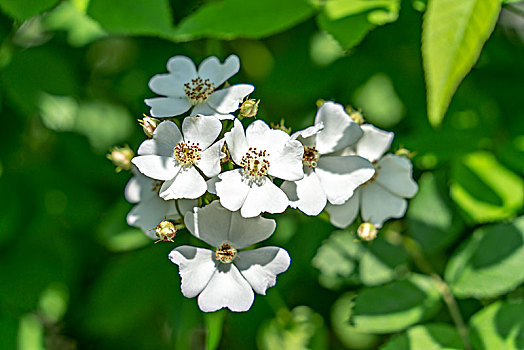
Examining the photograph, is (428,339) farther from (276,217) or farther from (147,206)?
(147,206)

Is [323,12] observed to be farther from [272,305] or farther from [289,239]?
[272,305]

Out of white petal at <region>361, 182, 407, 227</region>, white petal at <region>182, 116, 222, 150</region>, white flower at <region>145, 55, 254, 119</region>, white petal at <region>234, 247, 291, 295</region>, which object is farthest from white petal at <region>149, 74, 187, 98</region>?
white petal at <region>361, 182, 407, 227</region>

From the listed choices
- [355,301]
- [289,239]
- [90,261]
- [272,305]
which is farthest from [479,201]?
[90,261]

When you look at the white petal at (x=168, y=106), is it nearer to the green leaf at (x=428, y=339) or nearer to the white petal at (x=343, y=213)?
the white petal at (x=343, y=213)

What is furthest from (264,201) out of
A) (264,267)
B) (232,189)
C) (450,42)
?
(450,42)

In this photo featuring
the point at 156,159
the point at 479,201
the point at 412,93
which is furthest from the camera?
the point at 412,93

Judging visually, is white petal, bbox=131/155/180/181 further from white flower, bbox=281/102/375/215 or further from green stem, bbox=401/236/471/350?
green stem, bbox=401/236/471/350
